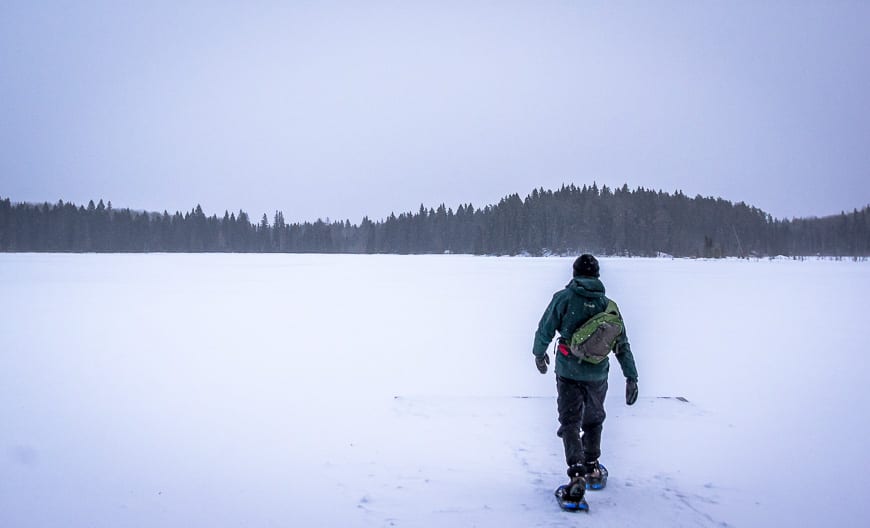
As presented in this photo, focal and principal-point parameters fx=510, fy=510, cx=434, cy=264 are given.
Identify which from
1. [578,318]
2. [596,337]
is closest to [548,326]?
[578,318]

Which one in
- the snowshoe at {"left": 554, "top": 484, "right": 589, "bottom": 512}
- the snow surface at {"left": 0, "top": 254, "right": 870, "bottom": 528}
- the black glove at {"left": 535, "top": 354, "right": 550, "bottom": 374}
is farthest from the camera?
the black glove at {"left": 535, "top": 354, "right": 550, "bottom": 374}

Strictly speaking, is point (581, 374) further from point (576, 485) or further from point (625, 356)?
point (576, 485)

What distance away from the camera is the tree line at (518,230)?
8831 cm

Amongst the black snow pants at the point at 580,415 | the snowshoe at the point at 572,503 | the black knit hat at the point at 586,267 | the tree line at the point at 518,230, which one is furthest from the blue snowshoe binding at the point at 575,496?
the tree line at the point at 518,230

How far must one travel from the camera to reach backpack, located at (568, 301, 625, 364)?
3637 mm

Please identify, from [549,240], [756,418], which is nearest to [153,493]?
[756,418]

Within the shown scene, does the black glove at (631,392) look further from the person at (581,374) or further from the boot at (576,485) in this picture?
the boot at (576,485)

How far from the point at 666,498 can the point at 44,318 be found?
535 inches

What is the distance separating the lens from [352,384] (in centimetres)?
683

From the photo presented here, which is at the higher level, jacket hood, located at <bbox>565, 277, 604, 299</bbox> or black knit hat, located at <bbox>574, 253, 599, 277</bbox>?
black knit hat, located at <bbox>574, 253, 599, 277</bbox>

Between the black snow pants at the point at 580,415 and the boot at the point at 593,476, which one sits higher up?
the black snow pants at the point at 580,415

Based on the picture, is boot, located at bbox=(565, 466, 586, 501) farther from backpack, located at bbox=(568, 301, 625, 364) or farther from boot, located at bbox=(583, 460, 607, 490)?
backpack, located at bbox=(568, 301, 625, 364)

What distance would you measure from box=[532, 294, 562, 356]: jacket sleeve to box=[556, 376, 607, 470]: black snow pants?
0.27 m

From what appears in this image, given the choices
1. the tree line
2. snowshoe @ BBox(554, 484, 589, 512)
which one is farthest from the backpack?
the tree line
